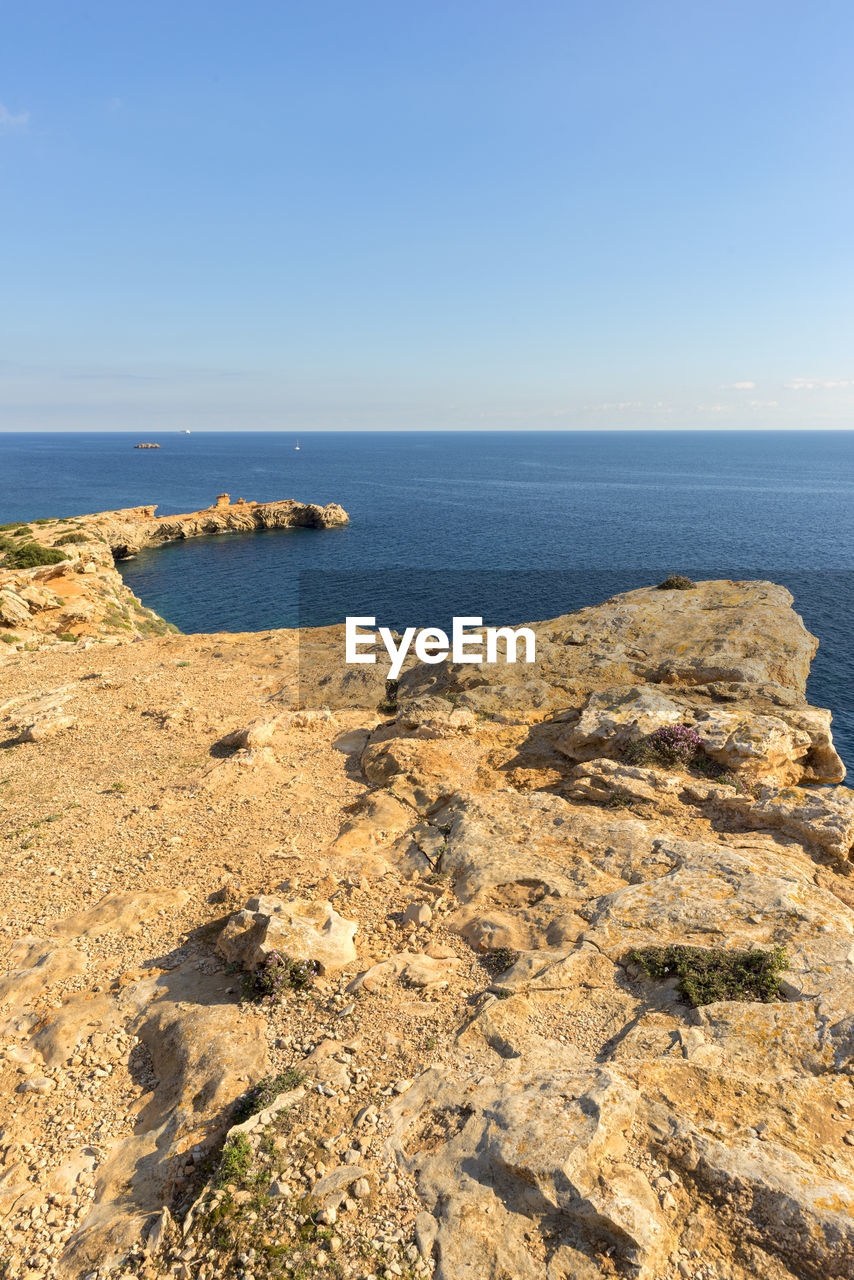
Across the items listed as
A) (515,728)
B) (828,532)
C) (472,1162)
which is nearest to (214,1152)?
(472,1162)

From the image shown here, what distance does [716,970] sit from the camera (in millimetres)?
9734

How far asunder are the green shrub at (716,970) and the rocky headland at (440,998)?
0.14 feet

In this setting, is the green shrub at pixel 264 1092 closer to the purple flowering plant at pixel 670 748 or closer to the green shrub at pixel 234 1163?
the green shrub at pixel 234 1163

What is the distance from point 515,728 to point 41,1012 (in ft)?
45.7

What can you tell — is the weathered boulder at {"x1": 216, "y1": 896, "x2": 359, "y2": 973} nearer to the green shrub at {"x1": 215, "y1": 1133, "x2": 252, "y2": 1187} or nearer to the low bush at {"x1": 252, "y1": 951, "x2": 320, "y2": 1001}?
the low bush at {"x1": 252, "y1": 951, "x2": 320, "y2": 1001}

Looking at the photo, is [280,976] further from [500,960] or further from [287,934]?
[500,960]

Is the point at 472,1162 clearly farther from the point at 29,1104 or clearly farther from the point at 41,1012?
the point at 41,1012

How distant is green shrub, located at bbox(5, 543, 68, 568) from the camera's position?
2124 inches

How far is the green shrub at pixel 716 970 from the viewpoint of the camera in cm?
932

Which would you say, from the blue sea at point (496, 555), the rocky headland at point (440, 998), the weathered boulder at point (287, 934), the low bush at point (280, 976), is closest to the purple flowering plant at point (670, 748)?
the rocky headland at point (440, 998)

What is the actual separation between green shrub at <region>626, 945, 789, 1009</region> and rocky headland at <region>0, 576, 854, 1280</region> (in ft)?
0.14

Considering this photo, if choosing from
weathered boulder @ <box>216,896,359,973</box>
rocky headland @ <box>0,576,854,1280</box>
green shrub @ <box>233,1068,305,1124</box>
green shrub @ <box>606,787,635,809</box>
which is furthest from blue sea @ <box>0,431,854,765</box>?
green shrub @ <box>233,1068,305,1124</box>

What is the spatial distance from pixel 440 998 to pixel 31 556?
58.2 metres

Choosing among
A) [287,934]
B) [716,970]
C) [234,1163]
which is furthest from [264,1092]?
[716,970]
